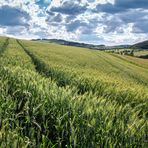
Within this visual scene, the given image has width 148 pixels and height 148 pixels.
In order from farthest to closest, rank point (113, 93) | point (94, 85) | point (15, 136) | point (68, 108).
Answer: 1. point (94, 85)
2. point (113, 93)
3. point (68, 108)
4. point (15, 136)

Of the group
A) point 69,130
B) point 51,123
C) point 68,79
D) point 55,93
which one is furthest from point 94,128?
point 68,79

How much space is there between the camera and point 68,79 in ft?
65.4

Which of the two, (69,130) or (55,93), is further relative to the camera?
(55,93)

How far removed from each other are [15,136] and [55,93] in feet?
12.8

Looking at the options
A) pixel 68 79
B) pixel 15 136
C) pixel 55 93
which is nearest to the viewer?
pixel 15 136

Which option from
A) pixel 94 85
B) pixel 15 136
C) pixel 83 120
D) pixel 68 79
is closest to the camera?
pixel 15 136

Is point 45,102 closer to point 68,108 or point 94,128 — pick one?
point 68,108

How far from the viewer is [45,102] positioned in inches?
364

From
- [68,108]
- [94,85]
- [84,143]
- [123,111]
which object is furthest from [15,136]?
[94,85]

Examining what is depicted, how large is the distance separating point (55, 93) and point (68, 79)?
10028 mm

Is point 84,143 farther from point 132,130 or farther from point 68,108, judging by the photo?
point 68,108

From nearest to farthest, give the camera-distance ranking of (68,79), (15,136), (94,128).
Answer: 1. (15,136)
2. (94,128)
3. (68,79)

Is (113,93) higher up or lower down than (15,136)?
lower down

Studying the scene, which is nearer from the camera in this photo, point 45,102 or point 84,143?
point 84,143
